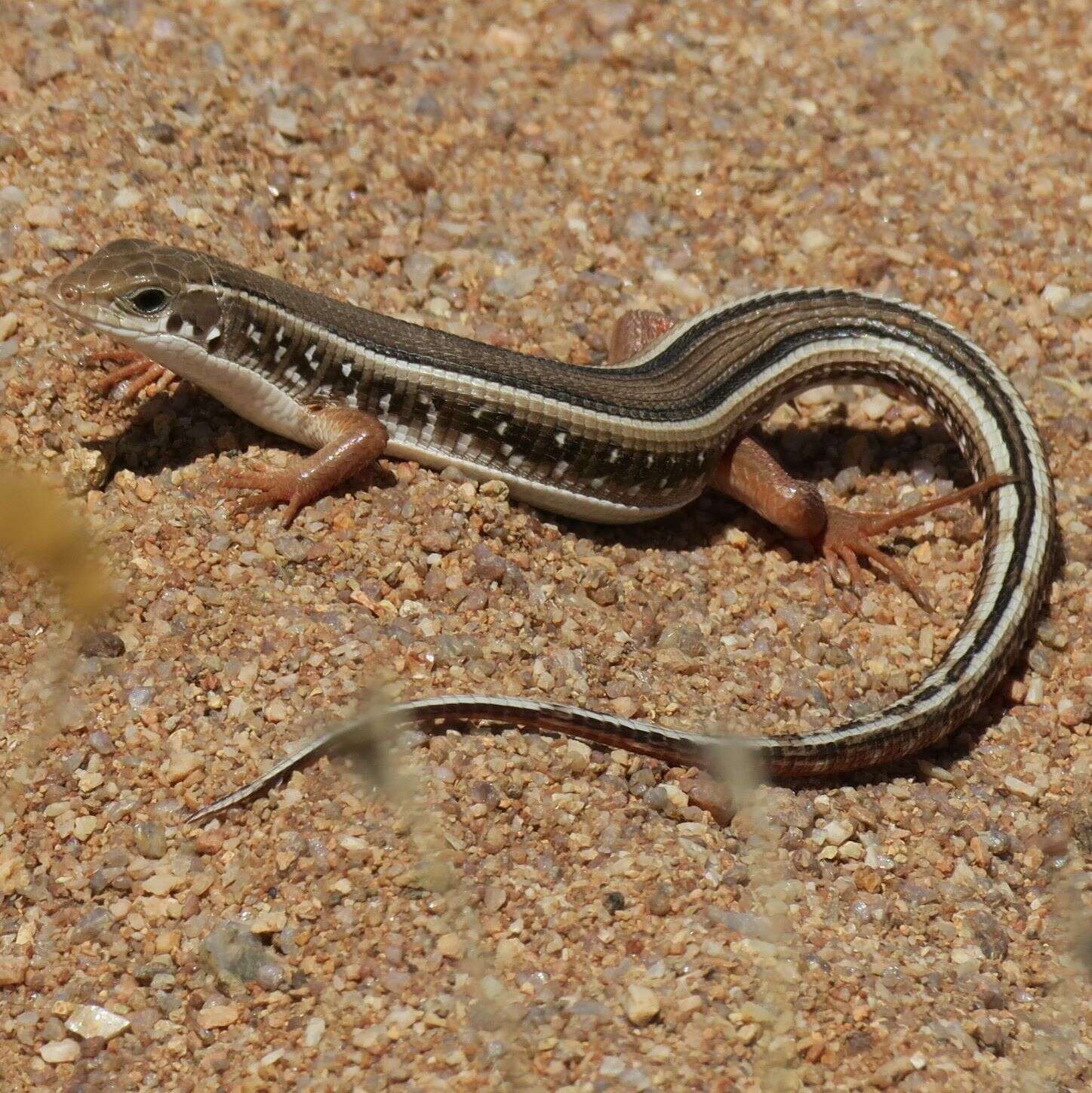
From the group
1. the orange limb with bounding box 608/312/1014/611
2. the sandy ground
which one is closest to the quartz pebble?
the sandy ground

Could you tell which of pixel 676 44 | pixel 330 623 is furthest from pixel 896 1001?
pixel 676 44

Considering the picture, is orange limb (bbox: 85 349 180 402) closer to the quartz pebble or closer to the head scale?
the head scale

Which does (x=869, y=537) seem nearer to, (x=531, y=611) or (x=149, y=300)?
(x=531, y=611)

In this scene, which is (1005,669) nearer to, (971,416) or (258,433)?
(971,416)

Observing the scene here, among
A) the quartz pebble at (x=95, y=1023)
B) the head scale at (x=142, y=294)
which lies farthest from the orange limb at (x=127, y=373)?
the quartz pebble at (x=95, y=1023)

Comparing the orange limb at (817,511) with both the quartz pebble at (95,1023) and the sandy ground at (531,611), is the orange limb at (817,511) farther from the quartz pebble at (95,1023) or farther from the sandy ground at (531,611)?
the quartz pebble at (95,1023)

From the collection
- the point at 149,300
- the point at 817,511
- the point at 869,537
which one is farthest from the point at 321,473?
the point at 869,537
